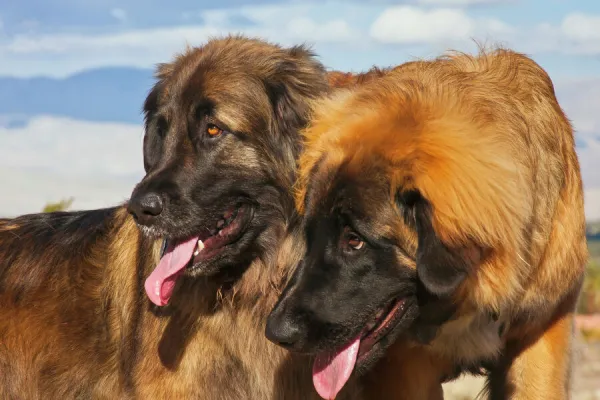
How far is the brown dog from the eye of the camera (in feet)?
13.6

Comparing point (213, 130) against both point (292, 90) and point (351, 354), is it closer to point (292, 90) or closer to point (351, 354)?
point (292, 90)

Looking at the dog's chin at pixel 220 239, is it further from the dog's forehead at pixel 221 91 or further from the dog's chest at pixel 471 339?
the dog's chest at pixel 471 339

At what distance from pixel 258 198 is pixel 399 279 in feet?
3.24

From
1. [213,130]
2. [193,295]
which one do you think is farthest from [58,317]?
[213,130]

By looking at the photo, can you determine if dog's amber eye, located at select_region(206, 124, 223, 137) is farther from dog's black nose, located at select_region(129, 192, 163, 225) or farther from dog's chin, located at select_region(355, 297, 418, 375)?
dog's chin, located at select_region(355, 297, 418, 375)

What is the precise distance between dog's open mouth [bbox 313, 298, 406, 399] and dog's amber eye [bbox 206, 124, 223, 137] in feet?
3.88

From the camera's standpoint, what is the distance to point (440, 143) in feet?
13.8

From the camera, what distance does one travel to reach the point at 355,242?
169 inches

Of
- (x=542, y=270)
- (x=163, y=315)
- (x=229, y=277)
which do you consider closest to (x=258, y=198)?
(x=229, y=277)

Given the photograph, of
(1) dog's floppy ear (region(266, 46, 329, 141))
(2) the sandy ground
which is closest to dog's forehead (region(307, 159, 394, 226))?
(1) dog's floppy ear (region(266, 46, 329, 141))

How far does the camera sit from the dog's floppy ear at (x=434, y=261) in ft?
13.2

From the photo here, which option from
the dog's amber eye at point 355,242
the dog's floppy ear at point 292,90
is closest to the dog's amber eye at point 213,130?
the dog's floppy ear at point 292,90

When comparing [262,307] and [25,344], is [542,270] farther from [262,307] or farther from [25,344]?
[25,344]

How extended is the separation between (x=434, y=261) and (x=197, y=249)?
1369mm
